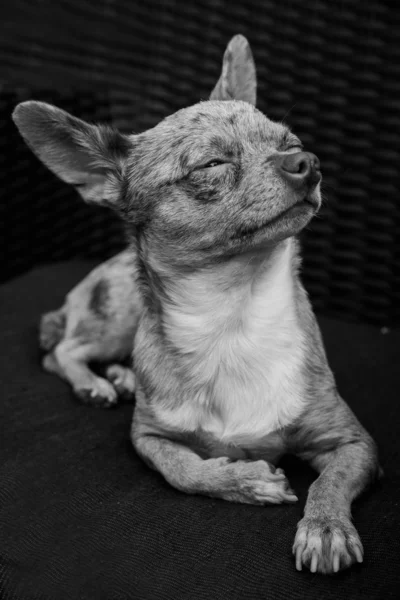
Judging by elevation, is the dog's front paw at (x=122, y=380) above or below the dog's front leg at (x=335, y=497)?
below

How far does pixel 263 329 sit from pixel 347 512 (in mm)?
634

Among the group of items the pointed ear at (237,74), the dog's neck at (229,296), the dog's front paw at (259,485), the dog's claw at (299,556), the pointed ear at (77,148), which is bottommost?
the dog's front paw at (259,485)

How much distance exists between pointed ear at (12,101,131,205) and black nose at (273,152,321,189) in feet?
2.24

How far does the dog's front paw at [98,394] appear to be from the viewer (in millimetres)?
2893

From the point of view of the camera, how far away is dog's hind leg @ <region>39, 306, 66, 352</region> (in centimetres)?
335

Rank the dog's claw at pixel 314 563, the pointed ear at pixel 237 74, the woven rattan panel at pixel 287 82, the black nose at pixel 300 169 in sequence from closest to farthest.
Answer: the dog's claw at pixel 314 563 < the black nose at pixel 300 169 < the pointed ear at pixel 237 74 < the woven rattan panel at pixel 287 82

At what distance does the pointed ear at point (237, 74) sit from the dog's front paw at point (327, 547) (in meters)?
1.55

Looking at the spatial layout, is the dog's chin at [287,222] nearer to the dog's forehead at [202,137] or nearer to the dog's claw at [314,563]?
the dog's forehead at [202,137]

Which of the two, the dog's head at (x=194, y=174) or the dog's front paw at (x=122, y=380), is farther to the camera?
the dog's front paw at (x=122, y=380)

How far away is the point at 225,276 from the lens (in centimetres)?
233

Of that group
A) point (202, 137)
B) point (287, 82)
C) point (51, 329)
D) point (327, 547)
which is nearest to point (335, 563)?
point (327, 547)

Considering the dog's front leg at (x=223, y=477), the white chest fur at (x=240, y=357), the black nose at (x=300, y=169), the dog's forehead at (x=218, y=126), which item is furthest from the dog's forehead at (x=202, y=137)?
the dog's front leg at (x=223, y=477)

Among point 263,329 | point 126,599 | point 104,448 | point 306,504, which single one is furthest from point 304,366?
point 126,599

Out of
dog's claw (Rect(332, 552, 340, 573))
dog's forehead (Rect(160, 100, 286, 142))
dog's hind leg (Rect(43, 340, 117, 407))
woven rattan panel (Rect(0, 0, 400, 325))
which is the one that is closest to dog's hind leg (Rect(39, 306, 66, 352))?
Answer: dog's hind leg (Rect(43, 340, 117, 407))
